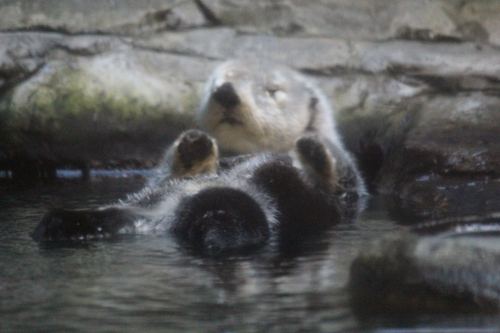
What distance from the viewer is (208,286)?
1899 millimetres

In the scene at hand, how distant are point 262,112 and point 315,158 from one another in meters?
0.74

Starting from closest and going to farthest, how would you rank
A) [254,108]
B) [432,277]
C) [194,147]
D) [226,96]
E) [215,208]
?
[432,277], [215,208], [194,147], [226,96], [254,108]

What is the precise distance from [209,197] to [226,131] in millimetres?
1735

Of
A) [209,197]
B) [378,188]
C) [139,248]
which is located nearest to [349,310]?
[209,197]

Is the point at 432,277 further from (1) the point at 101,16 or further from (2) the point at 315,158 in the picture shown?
(1) the point at 101,16

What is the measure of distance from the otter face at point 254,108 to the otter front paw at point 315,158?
2.05ft

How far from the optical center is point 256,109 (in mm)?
4117

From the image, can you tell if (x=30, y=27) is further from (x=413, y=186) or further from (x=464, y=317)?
(x=464, y=317)

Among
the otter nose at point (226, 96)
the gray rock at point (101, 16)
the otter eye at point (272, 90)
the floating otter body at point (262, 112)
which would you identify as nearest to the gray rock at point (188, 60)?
the gray rock at point (101, 16)

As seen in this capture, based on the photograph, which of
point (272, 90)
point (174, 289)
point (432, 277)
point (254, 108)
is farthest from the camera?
point (272, 90)

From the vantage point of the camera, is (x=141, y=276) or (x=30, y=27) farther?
(x=30, y=27)

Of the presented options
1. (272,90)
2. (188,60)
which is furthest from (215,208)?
(188,60)

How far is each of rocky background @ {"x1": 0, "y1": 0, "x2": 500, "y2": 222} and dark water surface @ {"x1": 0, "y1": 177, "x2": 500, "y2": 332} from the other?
328 centimetres

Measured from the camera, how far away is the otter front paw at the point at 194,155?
129 inches
